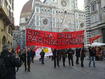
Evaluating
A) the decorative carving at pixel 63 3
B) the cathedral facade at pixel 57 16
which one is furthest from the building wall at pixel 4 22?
the decorative carving at pixel 63 3

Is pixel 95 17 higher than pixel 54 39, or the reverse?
pixel 95 17

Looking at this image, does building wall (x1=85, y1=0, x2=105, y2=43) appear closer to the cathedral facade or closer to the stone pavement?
the stone pavement

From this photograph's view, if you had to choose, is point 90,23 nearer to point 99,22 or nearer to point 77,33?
point 99,22

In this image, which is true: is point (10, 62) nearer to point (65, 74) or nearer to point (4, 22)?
point (65, 74)

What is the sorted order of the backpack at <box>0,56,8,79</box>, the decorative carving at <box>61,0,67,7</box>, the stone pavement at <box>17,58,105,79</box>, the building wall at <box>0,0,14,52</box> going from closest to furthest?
the backpack at <box>0,56,8,79</box> < the stone pavement at <box>17,58,105,79</box> < the building wall at <box>0,0,14,52</box> < the decorative carving at <box>61,0,67,7</box>

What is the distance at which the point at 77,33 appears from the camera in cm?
1512

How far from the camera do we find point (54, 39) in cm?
1444

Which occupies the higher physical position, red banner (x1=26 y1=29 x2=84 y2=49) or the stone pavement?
red banner (x1=26 y1=29 x2=84 y2=49)

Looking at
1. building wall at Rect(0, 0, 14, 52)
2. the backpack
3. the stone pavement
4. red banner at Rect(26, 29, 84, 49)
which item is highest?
building wall at Rect(0, 0, 14, 52)

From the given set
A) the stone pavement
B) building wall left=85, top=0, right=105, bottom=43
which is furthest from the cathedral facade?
the stone pavement

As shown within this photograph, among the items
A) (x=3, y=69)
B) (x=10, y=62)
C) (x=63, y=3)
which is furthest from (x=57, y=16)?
(x=3, y=69)

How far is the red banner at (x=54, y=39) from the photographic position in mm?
13570

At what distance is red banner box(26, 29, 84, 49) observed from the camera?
44.5 ft

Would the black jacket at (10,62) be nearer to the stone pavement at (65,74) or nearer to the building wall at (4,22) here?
the stone pavement at (65,74)
